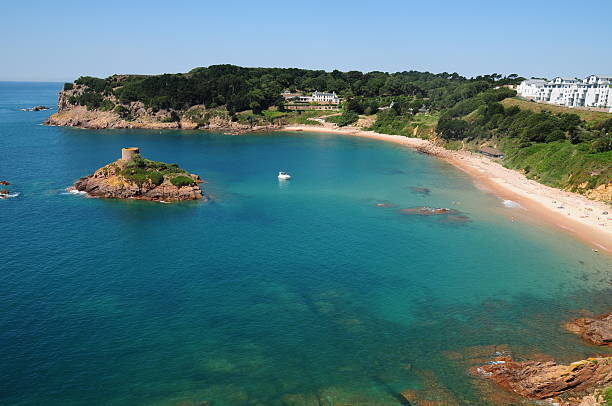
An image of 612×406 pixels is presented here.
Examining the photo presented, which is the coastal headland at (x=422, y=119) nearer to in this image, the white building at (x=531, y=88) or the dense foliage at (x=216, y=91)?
the dense foliage at (x=216, y=91)

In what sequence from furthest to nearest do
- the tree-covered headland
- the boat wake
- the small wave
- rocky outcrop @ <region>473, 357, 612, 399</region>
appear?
the tree-covered headland < the small wave < the boat wake < rocky outcrop @ <region>473, 357, 612, 399</region>

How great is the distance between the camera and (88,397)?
23812 millimetres

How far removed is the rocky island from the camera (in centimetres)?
6291

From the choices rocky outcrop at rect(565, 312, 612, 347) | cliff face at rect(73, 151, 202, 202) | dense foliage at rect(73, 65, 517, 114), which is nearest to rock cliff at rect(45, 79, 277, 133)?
dense foliage at rect(73, 65, 517, 114)

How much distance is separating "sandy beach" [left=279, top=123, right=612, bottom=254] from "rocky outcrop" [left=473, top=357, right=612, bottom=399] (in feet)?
83.4

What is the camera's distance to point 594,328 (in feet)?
100

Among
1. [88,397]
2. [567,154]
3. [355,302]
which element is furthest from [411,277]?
[567,154]

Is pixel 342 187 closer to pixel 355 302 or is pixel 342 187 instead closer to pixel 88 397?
pixel 355 302

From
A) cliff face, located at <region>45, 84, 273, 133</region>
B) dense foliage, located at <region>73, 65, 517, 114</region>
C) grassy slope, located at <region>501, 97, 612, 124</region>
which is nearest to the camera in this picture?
grassy slope, located at <region>501, 97, 612, 124</region>

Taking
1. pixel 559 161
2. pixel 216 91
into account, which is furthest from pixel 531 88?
pixel 216 91

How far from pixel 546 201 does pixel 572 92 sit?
8181cm

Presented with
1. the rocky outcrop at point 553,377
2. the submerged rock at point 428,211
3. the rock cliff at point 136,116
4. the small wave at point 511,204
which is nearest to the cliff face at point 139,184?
the submerged rock at point 428,211

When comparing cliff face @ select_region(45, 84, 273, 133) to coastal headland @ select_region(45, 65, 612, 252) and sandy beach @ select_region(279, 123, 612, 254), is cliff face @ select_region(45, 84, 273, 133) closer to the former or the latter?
coastal headland @ select_region(45, 65, 612, 252)

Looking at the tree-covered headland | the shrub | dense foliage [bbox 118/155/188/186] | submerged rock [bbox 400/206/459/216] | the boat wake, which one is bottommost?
the boat wake
